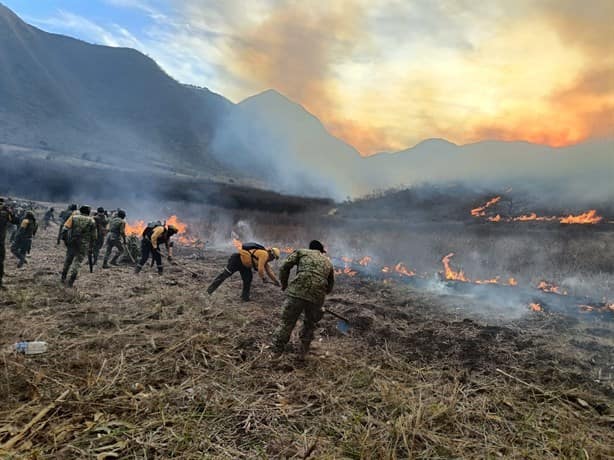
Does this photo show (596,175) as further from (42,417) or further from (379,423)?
(42,417)

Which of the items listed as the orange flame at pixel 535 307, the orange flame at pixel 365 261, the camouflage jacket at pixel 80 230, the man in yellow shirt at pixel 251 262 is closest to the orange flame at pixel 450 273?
the orange flame at pixel 365 261

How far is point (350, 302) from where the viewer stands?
34.6 feet

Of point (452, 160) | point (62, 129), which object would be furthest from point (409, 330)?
point (62, 129)

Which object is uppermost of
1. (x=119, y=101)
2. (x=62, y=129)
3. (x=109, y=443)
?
(x=119, y=101)

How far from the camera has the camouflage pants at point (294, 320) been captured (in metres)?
6.07

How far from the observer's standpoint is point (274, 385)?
5160 mm

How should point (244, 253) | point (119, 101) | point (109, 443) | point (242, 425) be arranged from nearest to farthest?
point (109, 443)
point (242, 425)
point (244, 253)
point (119, 101)

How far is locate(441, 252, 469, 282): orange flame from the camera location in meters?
17.7

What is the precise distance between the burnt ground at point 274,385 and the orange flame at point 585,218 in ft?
45.6

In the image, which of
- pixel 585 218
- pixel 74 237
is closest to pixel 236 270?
pixel 74 237

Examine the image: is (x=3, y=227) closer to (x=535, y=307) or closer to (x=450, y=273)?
(x=535, y=307)

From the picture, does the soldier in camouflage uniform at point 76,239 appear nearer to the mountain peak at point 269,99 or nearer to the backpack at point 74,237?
the backpack at point 74,237

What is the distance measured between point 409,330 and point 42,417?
6.93 m

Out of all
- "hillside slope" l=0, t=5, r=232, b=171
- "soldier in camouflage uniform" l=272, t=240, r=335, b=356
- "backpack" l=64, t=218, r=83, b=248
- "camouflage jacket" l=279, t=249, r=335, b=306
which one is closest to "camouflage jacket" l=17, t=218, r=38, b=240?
"backpack" l=64, t=218, r=83, b=248
